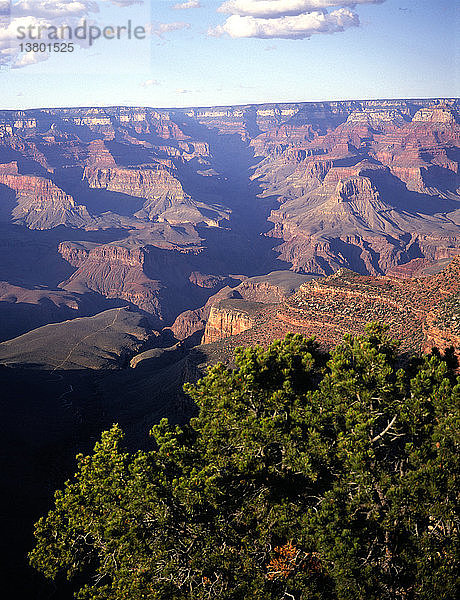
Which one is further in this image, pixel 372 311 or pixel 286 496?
pixel 372 311

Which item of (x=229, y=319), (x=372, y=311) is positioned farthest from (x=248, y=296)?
(x=372, y=311)

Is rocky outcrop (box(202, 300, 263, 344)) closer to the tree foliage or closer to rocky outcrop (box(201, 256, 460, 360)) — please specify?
rocky outcrop (box(201, 256, 460, 360))

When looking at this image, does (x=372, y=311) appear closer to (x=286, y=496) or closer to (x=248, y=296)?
(x=286, y=496)

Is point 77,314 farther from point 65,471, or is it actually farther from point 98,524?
point 98,524

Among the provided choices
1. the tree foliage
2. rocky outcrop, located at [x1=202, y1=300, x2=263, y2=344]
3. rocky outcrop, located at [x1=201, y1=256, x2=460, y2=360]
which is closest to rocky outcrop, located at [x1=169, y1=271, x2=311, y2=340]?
rocky outcrop, located at [x1=202, y1=300, x2=263, y2=344]

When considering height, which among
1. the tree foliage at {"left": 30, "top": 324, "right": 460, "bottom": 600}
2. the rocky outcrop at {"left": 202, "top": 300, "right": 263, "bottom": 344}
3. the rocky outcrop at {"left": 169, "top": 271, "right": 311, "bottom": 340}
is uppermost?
the tree foliage at {"left": 30, "top": 324, "right": 460, "bottom": 600}

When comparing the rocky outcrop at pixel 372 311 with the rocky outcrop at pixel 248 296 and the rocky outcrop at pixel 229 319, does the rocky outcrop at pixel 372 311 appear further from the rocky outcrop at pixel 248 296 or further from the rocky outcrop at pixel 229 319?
the rocky outcrop at pixel 248 296

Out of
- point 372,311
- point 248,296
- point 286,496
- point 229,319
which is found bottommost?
point 248,296

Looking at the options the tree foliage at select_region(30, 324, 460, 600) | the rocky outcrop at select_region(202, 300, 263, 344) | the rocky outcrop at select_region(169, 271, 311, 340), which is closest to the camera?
the tree foliage at select_region(30, 324, 460, 600)
